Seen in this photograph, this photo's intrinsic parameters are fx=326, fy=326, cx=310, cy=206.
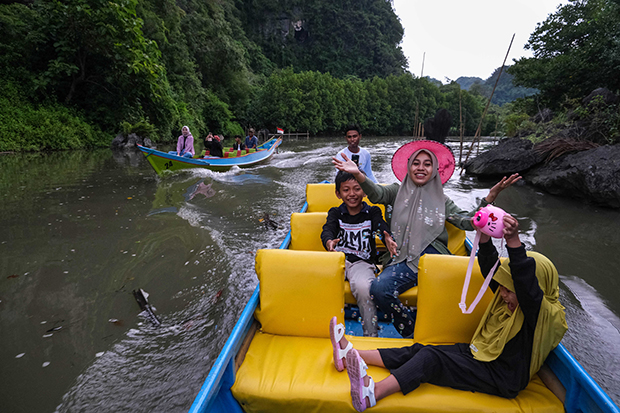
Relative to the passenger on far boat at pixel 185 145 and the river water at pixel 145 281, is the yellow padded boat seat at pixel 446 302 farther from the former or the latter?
the passenger on far boat at pixel 185 145

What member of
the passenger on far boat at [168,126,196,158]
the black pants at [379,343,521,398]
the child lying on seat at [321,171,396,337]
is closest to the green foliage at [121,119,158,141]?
the passenger on far boat at [168,126,196,158]

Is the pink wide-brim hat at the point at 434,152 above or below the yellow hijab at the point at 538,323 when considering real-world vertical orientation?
above

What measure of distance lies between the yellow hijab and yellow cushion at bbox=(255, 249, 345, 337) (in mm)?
850

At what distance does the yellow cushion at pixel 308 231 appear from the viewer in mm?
3201

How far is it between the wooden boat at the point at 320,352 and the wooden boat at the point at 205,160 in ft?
28.0

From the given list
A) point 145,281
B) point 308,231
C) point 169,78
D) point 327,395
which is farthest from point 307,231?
point 169,78

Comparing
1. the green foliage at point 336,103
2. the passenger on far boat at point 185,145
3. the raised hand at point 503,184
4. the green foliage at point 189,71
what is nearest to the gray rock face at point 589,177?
the raised hand at point 503,184

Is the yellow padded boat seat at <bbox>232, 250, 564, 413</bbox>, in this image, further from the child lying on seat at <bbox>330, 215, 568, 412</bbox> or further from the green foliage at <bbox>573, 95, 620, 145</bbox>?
the green foliage at <bbox>573, 95, 620, 145</bbox>

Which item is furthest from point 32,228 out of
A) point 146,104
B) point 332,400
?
point 146,104

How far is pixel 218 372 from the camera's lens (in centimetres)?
152

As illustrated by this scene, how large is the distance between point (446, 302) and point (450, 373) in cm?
44

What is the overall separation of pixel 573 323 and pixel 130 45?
14.6m

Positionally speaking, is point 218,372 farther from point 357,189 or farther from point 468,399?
point 357,189

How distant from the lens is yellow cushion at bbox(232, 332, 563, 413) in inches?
63.2
